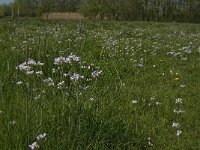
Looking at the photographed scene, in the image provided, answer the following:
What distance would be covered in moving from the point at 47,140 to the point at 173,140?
1751mm

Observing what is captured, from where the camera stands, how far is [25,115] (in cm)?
353

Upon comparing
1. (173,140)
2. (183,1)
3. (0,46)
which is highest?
A: (183,1)

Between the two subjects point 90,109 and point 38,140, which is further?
point 90,109

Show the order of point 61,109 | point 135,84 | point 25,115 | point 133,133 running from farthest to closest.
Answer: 1. point 135,84
2. point 133,133
3. point 61,109
4. point 25,115

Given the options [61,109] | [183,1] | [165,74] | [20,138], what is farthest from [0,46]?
[183,1]

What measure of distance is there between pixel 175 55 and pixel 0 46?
430cm

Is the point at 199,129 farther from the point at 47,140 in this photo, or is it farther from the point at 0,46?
the point at 0,46

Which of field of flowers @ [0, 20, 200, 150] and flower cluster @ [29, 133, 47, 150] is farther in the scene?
field of flowers @ [0, 20, 200, 150]

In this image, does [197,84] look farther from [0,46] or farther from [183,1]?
[183,1]

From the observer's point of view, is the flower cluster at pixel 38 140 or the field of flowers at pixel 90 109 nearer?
the flower cluster at pixel 38 140

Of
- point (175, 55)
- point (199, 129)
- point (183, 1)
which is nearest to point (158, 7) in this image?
point (183, 1)

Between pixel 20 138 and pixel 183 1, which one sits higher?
pixel 183 1

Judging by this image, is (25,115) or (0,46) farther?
(0,46)

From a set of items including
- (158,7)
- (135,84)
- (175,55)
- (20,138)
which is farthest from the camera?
(158,7)
